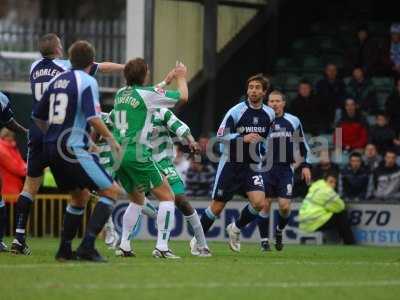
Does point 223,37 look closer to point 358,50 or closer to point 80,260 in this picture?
point 358,50

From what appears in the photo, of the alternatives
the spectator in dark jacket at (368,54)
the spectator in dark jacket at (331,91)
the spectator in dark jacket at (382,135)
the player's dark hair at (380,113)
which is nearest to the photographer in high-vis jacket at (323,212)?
the spectator in dark jacket at (382,135)

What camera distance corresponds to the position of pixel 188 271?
11641 millimetres

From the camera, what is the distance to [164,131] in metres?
14.8

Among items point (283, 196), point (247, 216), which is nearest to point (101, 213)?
point (247, 216)

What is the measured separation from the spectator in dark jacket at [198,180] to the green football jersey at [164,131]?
314 inches

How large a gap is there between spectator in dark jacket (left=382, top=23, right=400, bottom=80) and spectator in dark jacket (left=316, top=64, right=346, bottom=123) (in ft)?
5.20

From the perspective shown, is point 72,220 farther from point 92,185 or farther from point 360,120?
point 360,120

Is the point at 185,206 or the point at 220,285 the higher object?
the point at 185,206

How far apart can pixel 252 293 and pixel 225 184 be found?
5886 mm

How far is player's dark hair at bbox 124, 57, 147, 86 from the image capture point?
43.5ft

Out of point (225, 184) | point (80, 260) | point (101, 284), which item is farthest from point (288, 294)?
point (225, 184)

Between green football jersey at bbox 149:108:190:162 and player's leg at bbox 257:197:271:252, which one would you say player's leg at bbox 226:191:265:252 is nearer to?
player's leg at bbox 257:197:271:252

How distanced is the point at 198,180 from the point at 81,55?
11176 millimetres

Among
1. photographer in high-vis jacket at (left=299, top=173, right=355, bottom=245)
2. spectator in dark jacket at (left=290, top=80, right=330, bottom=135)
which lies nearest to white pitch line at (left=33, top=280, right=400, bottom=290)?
photographer in high-vis jacket at (left=299, top=173, right=355, bottom=245)
